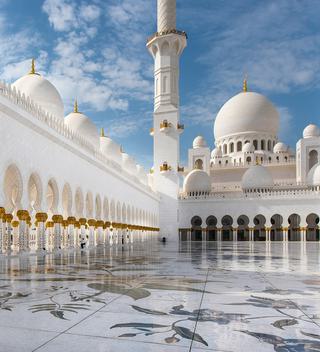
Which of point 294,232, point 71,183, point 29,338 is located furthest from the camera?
point 294,232

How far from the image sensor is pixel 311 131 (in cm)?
2848

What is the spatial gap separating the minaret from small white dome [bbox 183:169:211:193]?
2.13m

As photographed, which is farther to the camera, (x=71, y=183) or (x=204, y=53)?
(x=204, y=53)

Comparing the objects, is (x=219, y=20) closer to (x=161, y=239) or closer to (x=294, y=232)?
(x=161, y=239)

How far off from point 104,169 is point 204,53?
9.80 metres

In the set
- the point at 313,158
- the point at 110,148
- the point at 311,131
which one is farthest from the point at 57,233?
the point at 311,131

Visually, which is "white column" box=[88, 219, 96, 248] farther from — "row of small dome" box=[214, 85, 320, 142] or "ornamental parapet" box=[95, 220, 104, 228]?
"row of small dome" box=[214, 85, 320, 142]

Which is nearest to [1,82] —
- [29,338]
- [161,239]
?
[29,338]

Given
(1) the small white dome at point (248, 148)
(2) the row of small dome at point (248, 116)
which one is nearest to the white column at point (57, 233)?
(1) the small white dome at point (248, 148)

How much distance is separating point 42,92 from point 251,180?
56.4ft

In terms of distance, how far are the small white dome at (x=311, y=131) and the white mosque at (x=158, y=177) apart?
0.23ft

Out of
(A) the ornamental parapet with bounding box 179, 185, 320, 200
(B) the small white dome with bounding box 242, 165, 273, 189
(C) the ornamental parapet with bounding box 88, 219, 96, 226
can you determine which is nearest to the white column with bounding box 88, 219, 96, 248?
(C) the ornamental parapet with bounding box 88, 219, 96, 226

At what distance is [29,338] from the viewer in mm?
1808

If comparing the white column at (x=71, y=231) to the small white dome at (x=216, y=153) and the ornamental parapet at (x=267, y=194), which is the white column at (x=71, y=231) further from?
the small white dome at (x=216, y=153)
